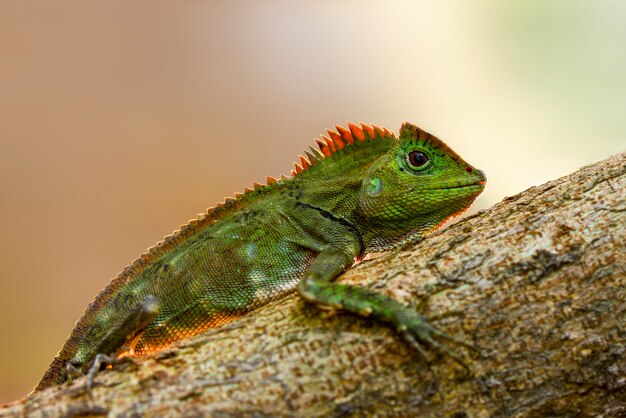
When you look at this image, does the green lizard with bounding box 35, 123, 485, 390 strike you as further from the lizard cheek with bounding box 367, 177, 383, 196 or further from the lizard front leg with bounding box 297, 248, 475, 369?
the lizard front leg with bounding box 297, 248, 475, 369

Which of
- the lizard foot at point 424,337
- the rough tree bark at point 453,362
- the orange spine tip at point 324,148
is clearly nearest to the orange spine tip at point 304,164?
the orange spine tip at point 324,148

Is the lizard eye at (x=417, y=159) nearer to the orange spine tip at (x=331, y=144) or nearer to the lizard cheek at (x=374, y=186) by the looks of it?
the lizard cheek at (x=374, y=186)

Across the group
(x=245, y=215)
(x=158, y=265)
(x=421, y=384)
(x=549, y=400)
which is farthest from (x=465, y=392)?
(x=158, y=265)

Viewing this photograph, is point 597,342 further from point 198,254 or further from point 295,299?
point 198,254

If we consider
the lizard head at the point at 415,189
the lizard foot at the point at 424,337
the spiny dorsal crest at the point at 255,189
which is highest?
the spiny dorsal crest at the point at 255,189

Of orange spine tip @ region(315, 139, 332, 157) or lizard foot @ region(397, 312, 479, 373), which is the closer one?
lizard foot @ region(397, 312, 479, 373)

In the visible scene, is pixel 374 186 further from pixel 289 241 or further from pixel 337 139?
pixel 289 241

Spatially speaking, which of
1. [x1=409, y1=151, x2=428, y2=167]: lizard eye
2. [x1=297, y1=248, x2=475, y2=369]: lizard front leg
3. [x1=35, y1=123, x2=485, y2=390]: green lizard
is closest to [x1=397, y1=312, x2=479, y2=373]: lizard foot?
[x1=297, y1=248, x2=475, y2=369]: lizard front leg
